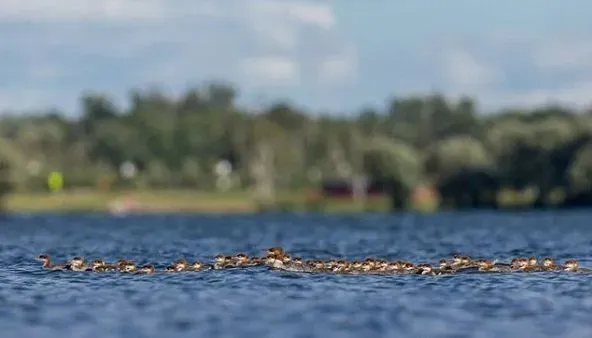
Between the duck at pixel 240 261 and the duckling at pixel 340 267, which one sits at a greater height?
the duck at pixel 240 261

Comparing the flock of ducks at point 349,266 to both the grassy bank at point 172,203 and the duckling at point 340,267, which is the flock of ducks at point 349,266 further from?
the grassy bank at point 172,203

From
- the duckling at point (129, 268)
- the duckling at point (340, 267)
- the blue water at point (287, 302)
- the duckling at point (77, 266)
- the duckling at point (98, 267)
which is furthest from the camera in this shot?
the duckling at point (77, 266)

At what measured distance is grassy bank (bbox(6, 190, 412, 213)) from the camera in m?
169

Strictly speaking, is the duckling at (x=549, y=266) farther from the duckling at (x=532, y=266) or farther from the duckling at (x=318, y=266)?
the duckling at (x=318, y=266)

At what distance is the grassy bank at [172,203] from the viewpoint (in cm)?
16912

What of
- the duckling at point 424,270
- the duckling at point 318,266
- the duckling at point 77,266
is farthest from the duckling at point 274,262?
the duckling at point 77,266

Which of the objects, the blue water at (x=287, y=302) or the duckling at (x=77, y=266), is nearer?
the blue water at (x=287, y=302)

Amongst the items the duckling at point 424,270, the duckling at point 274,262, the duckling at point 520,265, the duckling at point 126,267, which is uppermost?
the duckling at point 126,267

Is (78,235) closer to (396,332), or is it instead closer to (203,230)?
(203,230)

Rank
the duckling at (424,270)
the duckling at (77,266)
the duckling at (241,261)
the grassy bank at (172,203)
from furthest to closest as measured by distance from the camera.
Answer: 1. the grassy bank at (172,203)
2. the duckling at (77,266)
3. the duckling at (241,261)
4. the duckling at (424,270)

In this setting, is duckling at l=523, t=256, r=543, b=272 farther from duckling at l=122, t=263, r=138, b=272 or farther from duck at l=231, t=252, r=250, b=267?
duckling at l=122, t=263, r=138, b=272

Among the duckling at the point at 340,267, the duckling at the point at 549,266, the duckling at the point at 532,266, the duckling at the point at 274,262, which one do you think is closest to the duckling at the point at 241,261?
the duckling at the point at 274,262

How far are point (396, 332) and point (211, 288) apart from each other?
11310 millimetres

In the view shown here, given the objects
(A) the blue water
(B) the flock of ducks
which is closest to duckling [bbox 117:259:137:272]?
(B) the flock of ducks
